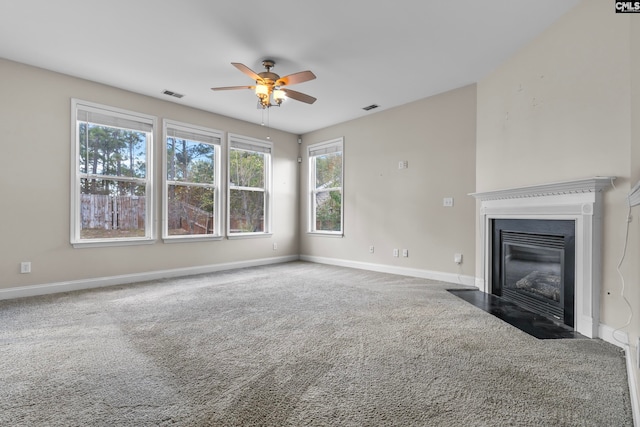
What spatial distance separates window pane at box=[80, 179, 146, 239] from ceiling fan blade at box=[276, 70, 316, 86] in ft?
9.21

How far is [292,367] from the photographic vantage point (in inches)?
77.9

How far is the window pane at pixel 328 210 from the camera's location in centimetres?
604

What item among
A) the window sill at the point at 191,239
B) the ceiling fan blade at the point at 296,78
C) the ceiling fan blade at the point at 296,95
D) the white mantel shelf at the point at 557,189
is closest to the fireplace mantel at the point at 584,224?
the white mantel shelf at the point at 557,189

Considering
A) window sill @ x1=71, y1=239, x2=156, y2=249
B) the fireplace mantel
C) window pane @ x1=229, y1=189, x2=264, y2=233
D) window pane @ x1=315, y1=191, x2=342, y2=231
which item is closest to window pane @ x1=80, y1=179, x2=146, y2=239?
window sill @ x1=71, y1=239, x2=156, y2=249

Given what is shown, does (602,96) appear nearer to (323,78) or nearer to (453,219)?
(453,219)

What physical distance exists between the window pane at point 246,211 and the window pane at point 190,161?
60cm

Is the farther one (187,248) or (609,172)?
(187,248)

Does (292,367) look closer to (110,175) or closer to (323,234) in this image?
(110,175)

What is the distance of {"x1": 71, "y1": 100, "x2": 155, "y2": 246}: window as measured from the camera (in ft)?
13.2

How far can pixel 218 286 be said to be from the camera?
420 centimetres

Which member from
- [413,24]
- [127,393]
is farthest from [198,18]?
[127,393]

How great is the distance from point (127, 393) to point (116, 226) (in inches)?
131

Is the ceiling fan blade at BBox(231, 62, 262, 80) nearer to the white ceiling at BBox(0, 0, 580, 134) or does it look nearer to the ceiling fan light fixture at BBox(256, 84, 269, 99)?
the ceiling fan light fixture at BBox(256, 84, 269, 99)

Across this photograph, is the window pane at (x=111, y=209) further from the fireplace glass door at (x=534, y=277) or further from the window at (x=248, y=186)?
the fireplace glass door at (x=534, y=277)
